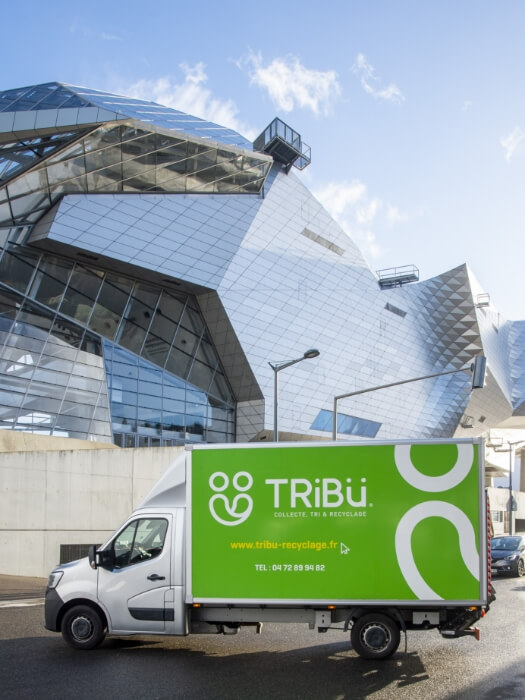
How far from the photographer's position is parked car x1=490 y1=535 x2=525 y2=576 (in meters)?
23.1

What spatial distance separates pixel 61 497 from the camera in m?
21.0

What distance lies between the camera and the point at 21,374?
27.1 meters

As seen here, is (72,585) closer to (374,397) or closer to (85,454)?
(85,454)

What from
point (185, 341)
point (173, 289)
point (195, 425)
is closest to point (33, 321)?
point (173, 289)

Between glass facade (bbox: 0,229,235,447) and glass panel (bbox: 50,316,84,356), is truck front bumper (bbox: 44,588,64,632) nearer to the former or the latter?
glass facade (bbox: 0,229,235,447)

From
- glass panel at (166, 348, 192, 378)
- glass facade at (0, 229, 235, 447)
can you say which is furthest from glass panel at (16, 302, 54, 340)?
glass panel at (166, 348, 192, 378)

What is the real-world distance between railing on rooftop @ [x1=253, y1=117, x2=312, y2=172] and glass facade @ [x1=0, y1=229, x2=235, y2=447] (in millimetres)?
12659

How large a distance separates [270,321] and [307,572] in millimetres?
27184

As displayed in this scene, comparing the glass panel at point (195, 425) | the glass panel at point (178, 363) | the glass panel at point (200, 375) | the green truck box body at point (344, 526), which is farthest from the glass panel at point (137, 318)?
the green truck box body at point (344, 526)

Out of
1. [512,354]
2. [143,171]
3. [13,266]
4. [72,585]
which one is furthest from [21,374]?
[512,354]

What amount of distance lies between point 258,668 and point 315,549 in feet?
5.31

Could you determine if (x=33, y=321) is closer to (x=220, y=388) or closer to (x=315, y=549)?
(x=220, y=388)

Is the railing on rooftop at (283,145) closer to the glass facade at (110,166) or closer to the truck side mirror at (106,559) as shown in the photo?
the glass facade at (110,166)

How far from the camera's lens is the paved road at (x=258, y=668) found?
7.26 m
